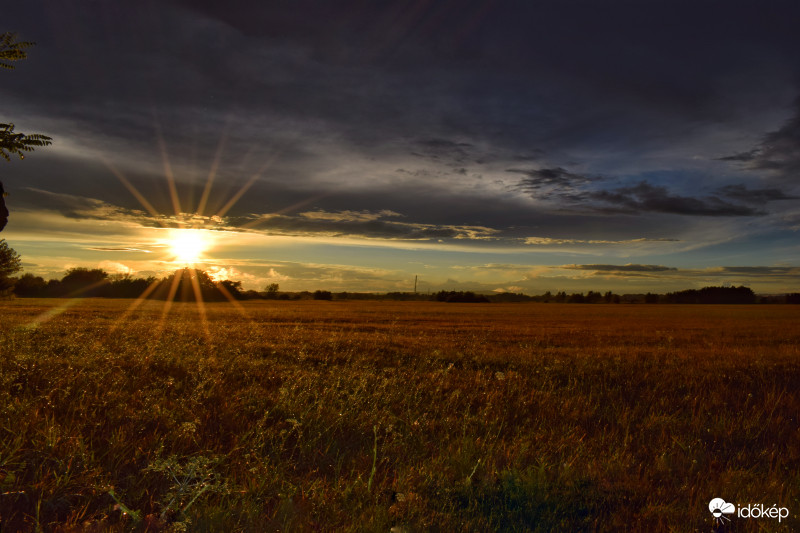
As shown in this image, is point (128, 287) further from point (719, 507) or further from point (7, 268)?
point (719, 507)

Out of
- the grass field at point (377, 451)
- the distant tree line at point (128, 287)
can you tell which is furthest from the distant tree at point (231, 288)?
the grass field at point (377, 451)

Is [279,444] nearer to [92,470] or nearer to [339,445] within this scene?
[339,445]

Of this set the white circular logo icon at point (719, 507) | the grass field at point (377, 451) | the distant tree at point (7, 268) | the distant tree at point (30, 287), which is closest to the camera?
the grass field at point (377, 451)

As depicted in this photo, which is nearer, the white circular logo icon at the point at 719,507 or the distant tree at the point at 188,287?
the white circular logo icon at the point at 719,507

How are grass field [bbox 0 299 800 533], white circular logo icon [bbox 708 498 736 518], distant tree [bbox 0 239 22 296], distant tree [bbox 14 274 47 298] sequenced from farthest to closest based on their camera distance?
distant tree [bbox 14 274 47 298]
distant tree [bbox 0 239 22 296]
white circular logo icon [bbox 708 498 736 518]
grass field [bbox 0 299 800 533]

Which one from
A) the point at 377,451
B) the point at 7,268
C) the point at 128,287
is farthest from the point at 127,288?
the point at 377,451

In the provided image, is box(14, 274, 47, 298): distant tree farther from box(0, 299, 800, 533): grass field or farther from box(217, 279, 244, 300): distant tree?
box(0, 299, 800, 533): grass field

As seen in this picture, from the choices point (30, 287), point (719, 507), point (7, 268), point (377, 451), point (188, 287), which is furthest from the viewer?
point (188, 287)

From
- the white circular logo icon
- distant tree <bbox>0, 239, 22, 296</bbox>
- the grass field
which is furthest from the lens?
distant tree <bbox>0, 239, 22, 296</bbox>

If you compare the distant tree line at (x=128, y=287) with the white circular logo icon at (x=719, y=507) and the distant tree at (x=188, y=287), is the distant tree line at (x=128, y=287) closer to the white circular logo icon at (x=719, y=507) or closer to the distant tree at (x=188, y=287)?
the distant tree at (x=188, y=287)

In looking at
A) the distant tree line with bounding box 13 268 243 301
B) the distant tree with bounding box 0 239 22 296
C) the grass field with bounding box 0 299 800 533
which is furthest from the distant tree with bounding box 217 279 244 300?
the grass field with bounding box 0 299 800 533

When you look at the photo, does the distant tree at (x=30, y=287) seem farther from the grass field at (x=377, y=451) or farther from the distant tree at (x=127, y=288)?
the grass field at (x=377, y=451)

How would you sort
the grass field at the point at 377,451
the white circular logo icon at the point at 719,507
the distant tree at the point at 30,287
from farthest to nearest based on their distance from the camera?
the distant tree at the point at 30,287 → the white circular logo icon at the point at 719,507 → the grass field at the point at 377,451

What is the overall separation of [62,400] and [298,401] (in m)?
2.50
